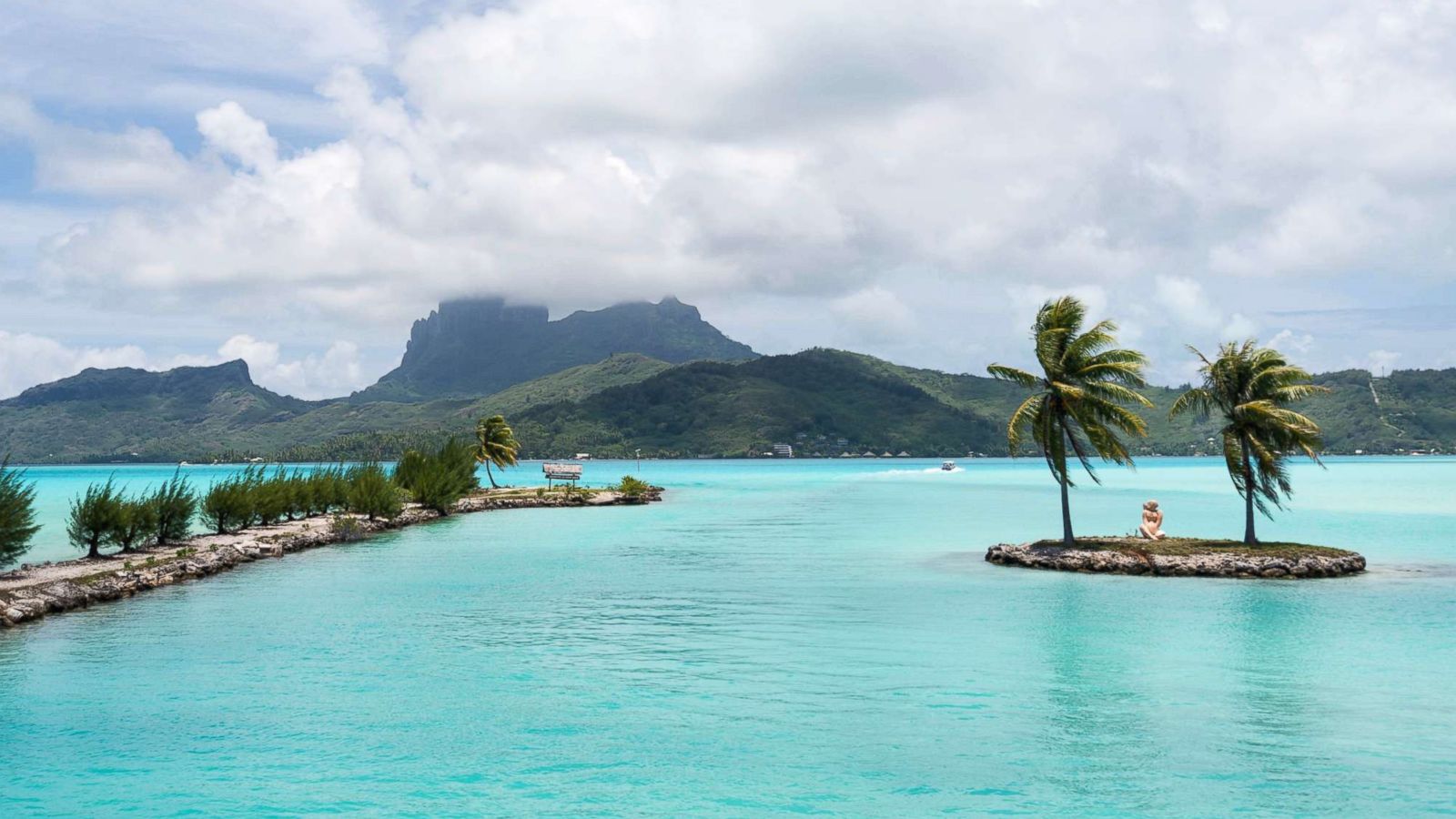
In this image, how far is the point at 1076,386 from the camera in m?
32.2

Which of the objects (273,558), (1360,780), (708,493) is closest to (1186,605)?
(1360,780)

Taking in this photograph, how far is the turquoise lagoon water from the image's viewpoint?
1098 centimetres

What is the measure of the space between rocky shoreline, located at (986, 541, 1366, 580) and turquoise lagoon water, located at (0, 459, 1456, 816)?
98 centimetres

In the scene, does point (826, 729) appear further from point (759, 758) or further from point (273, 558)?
point (273, 558)

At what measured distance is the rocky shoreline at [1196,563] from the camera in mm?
29484

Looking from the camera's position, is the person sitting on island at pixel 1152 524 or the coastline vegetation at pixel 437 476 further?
the coastline vegetation at pixel 437 476

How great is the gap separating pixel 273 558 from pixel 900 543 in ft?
83.1

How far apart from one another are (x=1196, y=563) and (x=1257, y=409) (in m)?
4.99

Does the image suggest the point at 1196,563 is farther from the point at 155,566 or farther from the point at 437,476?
the point at 437,476

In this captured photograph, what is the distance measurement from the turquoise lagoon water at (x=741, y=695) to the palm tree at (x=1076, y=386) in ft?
15.5

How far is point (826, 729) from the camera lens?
13.3 meters

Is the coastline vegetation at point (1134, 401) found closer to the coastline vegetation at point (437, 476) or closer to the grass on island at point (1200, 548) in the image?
the grass on island at point (1200, 548)

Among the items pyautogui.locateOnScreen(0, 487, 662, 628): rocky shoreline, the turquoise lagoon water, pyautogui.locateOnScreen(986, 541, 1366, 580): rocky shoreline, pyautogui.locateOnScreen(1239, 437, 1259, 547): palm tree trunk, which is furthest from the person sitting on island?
pyautogui.locateOnScreen(0, 487, 662, 628): rocky shoreline

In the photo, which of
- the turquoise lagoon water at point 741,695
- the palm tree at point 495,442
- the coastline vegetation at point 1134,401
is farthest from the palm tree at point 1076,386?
the palm tree at point 495,442
